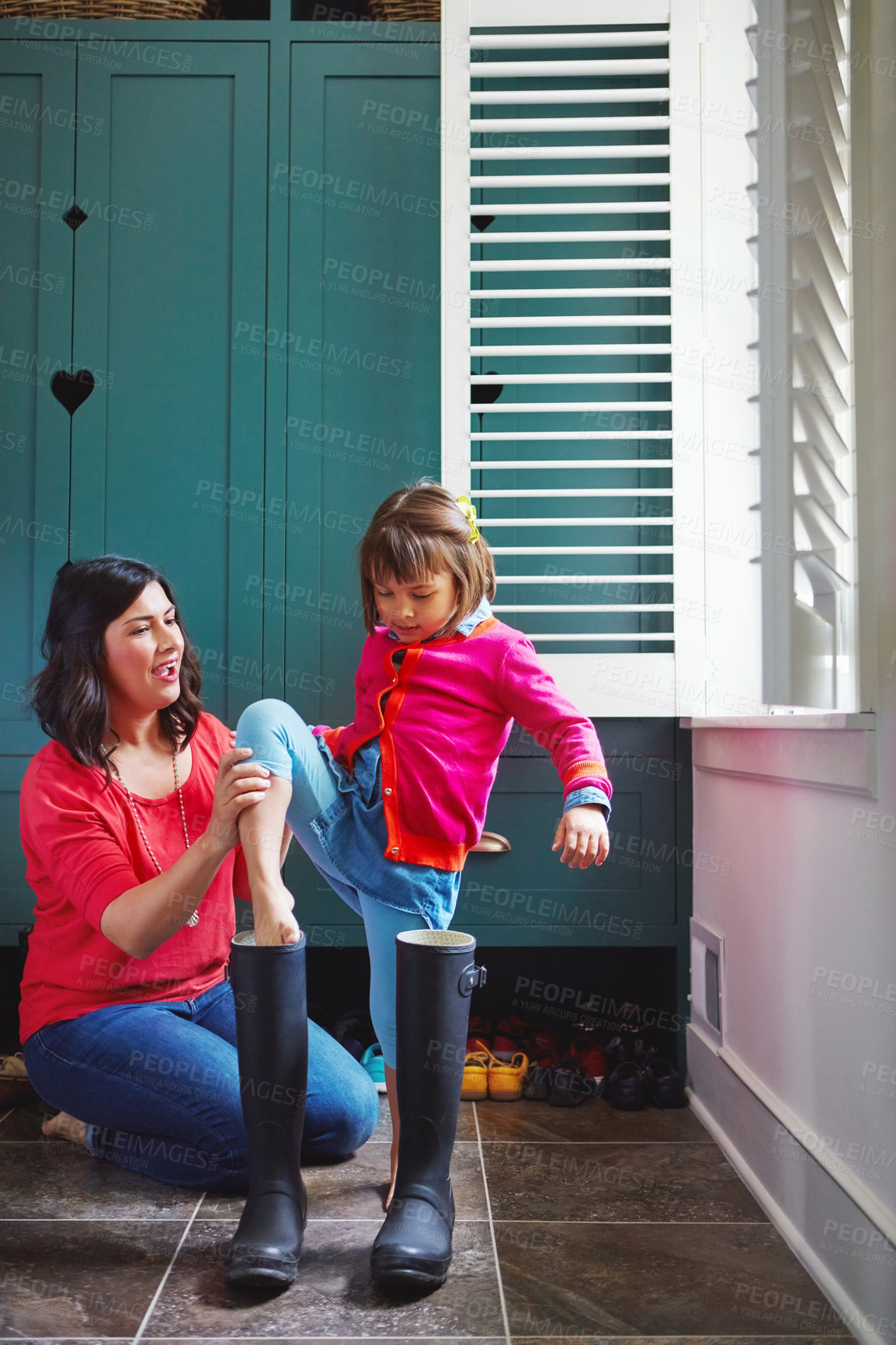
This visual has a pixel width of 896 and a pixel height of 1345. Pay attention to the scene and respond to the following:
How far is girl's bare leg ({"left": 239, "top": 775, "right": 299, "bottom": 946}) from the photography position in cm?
130

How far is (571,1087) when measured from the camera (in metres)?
1.98

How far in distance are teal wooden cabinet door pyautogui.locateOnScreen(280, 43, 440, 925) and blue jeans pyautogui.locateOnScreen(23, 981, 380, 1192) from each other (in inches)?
33.6

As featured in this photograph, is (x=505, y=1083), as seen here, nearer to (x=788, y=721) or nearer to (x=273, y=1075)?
(x=273, y=1075)

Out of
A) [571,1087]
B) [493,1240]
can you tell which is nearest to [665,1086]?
[571,1087]

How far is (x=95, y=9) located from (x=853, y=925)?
233cm

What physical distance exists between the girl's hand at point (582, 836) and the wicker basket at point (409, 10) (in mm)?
1795

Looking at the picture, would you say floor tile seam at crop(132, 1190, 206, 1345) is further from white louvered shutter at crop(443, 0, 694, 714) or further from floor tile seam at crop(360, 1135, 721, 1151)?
white louvered shutter at crop(443, 0, 694, 714)

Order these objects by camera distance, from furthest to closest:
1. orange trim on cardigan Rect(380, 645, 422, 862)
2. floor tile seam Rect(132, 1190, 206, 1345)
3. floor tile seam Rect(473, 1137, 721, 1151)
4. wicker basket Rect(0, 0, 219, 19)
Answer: wicker basket Rect(0, 0, 219, 19)
floor tile seam Rect(473, 1137, 721, 1151)
orange trim on cardigan Rect(380, 645, 422, 862)
floor tile seam Rect(132, 1190, 206, 1345)

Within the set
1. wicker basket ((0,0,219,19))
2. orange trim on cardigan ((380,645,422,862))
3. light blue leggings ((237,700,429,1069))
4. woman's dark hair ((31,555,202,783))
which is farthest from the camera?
wicker basket ((0,0,219,19))

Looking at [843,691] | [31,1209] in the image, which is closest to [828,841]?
[843,691]

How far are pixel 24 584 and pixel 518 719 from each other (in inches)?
46.5

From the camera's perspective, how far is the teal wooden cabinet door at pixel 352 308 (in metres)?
2.16

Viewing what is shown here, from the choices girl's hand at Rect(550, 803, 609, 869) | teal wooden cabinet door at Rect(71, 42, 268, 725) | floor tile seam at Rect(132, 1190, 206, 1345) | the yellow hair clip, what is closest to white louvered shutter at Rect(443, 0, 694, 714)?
the yellow hair clip

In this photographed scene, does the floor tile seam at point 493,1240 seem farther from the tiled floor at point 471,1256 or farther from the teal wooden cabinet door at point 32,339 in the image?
the teal wooden cabinet door at point 32,339
